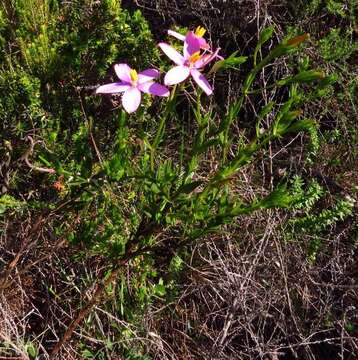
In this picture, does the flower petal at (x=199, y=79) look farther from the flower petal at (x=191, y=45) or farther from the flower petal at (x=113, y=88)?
the flower petal at (x=113, y=88)

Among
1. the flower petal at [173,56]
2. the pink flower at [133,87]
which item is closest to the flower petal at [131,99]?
the pink flower at [133,87]

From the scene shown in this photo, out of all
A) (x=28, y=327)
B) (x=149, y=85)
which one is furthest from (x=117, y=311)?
(x=149, y=85)

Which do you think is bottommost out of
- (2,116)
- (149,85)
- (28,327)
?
(28,327)

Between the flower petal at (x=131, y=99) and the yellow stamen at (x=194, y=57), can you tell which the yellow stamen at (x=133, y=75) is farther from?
the yellow stamen at (x=194, y=57)

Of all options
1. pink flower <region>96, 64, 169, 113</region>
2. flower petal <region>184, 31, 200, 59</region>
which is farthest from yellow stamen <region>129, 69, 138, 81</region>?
flower petal <region>184, 31, 200, 59</region>

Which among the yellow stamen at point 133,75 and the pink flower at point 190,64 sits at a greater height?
the pink flower at point 190,64

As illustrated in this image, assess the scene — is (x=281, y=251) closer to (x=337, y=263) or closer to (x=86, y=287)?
(x=337, y=263)

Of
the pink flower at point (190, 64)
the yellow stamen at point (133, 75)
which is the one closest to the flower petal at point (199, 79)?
the pink flower at point (190, 64)

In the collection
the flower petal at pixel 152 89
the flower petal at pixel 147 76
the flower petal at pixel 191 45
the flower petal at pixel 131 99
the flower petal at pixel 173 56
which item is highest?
the flower petal at pixel 191 45
